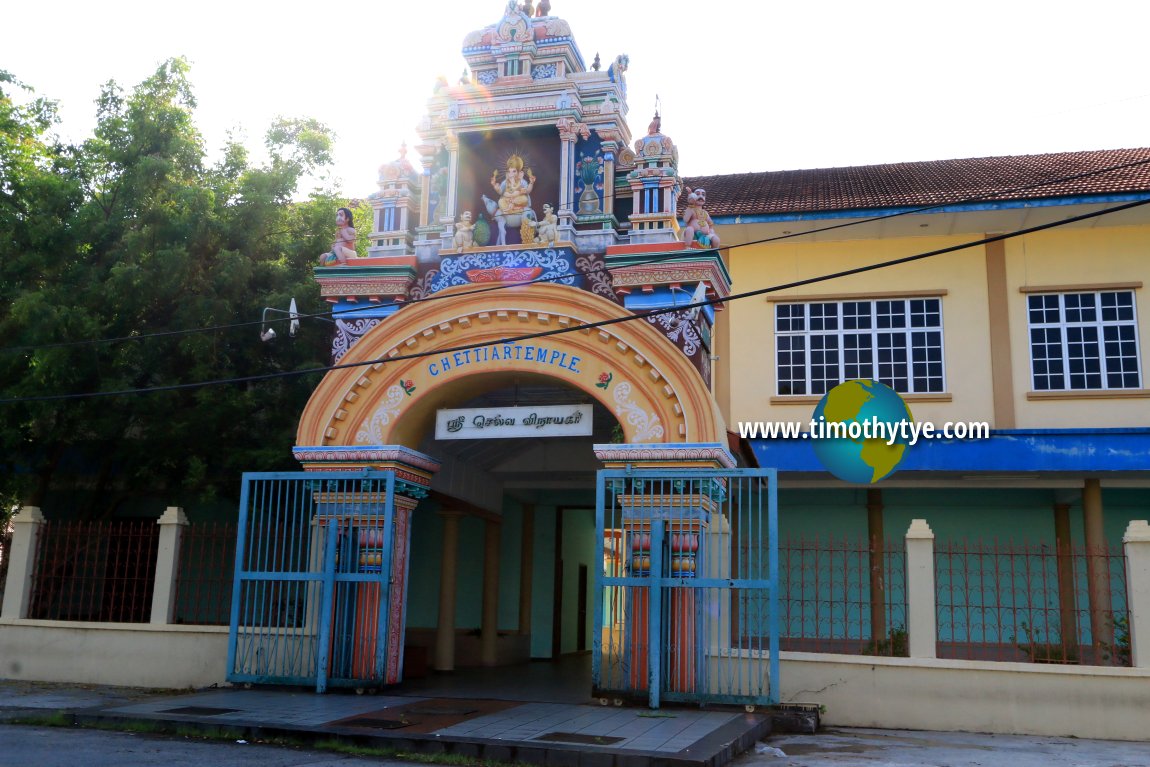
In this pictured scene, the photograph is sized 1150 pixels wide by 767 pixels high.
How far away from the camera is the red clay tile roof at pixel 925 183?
16609mm

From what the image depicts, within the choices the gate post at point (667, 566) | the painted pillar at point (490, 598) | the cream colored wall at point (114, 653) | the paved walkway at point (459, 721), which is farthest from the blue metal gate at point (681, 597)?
the painted pillar at point (490, 598)

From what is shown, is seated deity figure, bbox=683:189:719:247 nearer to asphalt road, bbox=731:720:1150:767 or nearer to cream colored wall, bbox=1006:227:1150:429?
asphalt road, bbox=731:720:1150:767

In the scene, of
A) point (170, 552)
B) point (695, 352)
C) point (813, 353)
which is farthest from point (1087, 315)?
point (170, 552)

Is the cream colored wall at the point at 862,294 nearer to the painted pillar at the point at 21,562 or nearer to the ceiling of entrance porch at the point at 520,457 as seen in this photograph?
the ceiling of entrance porch at the point at 520,457

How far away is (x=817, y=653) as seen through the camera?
1055 cm

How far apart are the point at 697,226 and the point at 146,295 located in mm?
7404

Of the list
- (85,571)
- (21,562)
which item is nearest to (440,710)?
(21,562)

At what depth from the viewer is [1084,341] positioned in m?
16.7

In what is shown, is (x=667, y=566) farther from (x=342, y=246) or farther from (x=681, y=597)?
(x=342, y=246)

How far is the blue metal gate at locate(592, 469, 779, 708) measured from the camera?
1008cm

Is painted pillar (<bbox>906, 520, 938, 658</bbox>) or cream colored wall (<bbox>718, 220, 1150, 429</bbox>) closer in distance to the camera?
painted pillar (<bbox>906, 520, 938, 658</bbox>)

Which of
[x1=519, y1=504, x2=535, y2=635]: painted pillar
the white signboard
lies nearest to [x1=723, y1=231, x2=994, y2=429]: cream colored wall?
[x1=519, y1=504, x2=535, y2=635]: painted pillar

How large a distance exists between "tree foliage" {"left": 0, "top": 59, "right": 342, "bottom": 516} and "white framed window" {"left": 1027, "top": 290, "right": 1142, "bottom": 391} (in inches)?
434

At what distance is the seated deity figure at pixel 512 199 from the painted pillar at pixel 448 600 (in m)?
4.70
